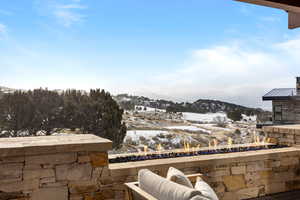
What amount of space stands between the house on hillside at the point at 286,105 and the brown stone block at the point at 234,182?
6713mm

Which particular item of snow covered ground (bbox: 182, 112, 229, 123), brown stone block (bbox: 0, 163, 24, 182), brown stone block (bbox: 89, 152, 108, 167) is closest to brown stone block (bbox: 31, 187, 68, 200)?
brown stone block (bbox: 0, 163, 24, 182)

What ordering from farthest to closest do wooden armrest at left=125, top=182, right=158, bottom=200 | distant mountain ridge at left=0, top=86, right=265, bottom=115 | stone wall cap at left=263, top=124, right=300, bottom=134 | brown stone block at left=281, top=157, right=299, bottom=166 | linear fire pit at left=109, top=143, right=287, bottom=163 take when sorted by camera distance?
distant mountain ridge at left=0, top=86, right=265, bottom=115 → stone wall cap at left=263, top=124, right=300, bottom=134 → brown stone block at left=281, top=157, right=299, bottom=166 → linear fire pit at left=109, top=143, right=287, bottom=163 → wooden armrest at left=125, top=182, right=158, bottom=200

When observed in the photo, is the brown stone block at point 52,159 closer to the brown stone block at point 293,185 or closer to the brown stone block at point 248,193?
the brown stone block at point 248,193

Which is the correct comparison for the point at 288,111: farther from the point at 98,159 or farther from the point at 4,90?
the point at 4,90

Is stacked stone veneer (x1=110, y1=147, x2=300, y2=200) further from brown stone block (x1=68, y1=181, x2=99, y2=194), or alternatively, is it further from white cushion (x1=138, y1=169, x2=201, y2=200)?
white cushion (x1=138, y1=169, x2=201, y2=200)

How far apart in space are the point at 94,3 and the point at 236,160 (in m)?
10.8

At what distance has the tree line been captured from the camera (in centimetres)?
1005

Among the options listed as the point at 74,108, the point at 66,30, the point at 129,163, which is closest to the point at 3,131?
the point at 74,108

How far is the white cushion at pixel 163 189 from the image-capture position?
1798 mm

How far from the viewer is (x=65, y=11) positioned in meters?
12.0

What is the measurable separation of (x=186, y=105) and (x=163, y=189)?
29.3ft

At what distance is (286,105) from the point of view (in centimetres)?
998

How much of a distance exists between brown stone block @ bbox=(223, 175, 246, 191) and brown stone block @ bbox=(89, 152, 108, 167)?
160 cm

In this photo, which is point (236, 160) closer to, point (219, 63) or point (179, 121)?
point (179, 121)
